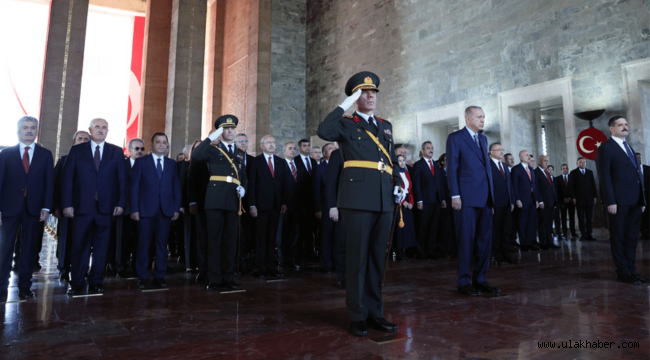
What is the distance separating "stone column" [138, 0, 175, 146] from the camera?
1650 centimetres

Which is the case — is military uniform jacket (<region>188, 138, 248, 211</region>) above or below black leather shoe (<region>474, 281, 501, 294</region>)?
above

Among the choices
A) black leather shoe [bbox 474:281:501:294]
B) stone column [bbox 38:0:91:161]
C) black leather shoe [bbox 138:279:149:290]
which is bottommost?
black leather shoe [bbox 138:279:149:290]

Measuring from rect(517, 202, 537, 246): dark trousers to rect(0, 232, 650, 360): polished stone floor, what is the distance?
9.47ft

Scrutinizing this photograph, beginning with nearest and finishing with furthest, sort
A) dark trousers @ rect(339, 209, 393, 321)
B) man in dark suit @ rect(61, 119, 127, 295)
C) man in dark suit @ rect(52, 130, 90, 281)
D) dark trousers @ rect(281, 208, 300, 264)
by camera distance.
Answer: dark trousers @ rect(339, 209, 393, 321)
man in dark suit @ rect(61, 119, 127, 295)
man in dark suit @ rect(52, 130, 90, 281)
dark trousers @ rect(281, 208, 300, 264)

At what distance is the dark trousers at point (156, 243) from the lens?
4.21m

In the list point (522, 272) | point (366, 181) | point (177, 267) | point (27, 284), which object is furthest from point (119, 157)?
point (522, 272)

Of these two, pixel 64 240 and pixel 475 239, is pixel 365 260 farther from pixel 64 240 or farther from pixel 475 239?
pixel 64 240

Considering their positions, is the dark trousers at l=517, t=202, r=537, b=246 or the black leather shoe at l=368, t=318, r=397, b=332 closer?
the black leather shoe at l=368, t=318, r=397, b=332

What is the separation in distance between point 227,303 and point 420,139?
967cm

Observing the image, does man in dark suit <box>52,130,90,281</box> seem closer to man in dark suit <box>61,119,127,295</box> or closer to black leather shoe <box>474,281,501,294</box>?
man in dark suit <box>61,119,127,295</box>

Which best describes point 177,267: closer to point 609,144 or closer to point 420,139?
point 609,144

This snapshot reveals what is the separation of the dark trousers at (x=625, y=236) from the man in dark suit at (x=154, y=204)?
4.39 meters

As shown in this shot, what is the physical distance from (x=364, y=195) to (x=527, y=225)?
234 inches

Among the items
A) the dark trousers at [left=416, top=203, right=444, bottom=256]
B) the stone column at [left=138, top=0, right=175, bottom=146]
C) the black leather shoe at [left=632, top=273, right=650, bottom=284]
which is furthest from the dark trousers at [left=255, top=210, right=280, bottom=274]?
the stone column at [left=138, top=0, right=175, bottom=146]
